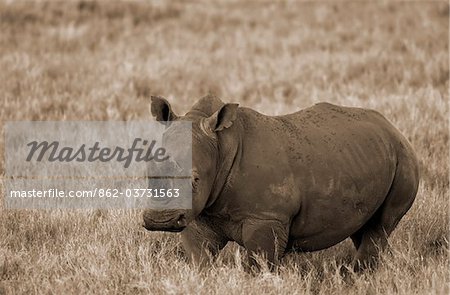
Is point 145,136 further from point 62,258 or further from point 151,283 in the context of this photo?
point 151,283

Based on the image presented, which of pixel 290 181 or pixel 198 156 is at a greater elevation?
pixel 198 156

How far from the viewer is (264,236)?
14.2 feet

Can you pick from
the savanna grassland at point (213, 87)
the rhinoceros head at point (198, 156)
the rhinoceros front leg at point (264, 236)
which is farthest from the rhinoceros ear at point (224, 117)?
the savanna grassland at point (213, 87)

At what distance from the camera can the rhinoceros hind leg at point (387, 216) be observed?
195 inches

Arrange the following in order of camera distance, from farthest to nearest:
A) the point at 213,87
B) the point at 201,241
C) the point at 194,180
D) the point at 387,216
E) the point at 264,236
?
1. the point at 213,87
2. the point at 387,216
3. the point at 201,241
4. the point at 264,236
5. the point at 194,180

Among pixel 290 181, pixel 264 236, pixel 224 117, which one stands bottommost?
pixel 264 236

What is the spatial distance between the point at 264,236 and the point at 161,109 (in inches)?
35.8

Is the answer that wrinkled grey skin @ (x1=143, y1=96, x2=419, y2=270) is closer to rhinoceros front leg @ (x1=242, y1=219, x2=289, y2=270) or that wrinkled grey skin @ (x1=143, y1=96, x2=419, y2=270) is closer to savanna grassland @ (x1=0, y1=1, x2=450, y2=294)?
rhinoceros front leg @ (x1=242, y1=219, x2=289, y2=270)

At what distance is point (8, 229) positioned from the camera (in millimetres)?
5520

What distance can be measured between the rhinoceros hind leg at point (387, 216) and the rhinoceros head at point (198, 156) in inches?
50.8

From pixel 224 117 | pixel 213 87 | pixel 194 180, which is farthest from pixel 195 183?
pixel 213 87

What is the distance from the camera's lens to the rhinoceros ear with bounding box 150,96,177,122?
4.34m

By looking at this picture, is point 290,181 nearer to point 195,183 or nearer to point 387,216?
point 195,183

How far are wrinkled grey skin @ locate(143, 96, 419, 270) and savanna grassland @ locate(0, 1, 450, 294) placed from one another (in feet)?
0.63
